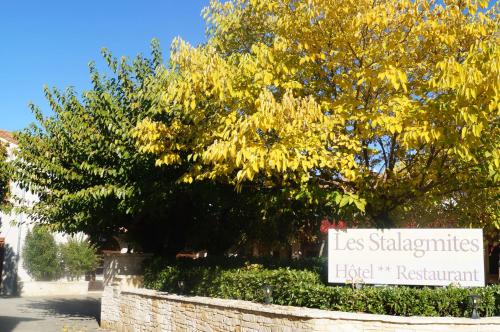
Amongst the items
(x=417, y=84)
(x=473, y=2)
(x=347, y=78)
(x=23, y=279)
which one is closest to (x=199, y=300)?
(x=347, y=78)

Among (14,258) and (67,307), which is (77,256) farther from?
(67,307)

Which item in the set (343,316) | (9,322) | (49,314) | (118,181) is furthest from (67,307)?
(343,316)

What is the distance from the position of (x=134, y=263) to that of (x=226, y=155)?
815 centimetres

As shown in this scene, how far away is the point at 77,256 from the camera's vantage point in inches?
990

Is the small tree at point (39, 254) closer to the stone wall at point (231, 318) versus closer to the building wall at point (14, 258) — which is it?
the building wall at point (14, 258)

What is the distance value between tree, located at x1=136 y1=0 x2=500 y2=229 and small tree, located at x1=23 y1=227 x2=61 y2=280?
16.4 meters

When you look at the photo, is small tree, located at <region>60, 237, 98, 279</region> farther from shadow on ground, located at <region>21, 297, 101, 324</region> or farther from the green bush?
the green bush

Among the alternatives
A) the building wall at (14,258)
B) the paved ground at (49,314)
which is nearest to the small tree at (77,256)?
the building wall at (14,258)

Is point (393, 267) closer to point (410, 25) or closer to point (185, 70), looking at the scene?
point (410, 25)

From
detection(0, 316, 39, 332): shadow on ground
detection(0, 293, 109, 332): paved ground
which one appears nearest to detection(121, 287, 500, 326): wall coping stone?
detection(0, 293, 109, 332): paved ground

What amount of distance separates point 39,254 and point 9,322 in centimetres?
1035

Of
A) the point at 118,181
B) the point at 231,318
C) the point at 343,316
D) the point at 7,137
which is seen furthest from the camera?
the point at 7,137

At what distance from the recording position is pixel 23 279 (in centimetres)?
2466

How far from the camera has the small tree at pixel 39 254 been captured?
24.5m
